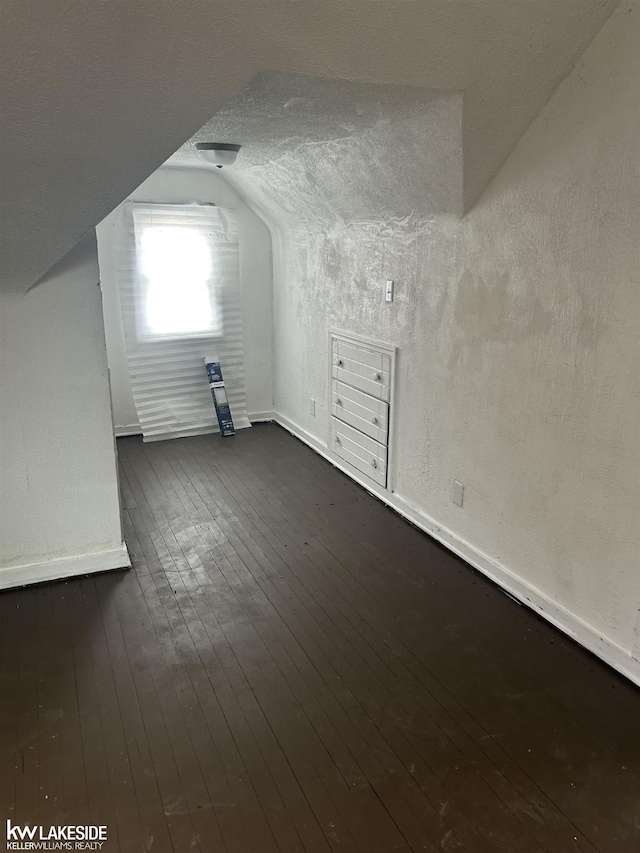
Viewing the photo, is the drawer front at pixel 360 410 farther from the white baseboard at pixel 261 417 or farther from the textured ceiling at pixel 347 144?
the white baseboard at pixel 261 417

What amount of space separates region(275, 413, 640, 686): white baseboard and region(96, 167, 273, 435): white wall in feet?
6.13

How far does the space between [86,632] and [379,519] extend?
1760 mm

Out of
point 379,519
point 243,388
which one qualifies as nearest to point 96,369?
point 379,519

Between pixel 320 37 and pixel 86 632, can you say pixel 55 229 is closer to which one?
pixel 320 37

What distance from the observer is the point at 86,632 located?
8.61 feet

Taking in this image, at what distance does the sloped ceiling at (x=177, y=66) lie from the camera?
1574 mm

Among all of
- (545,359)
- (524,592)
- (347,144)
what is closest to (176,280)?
(347,144)

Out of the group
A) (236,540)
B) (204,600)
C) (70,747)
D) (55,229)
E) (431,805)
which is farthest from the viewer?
(236,540)

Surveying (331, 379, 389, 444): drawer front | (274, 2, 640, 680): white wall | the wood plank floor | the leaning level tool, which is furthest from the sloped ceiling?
the leaning level tool

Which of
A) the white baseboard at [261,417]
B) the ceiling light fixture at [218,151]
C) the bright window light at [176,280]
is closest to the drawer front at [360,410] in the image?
the white baseboard at [261,417]

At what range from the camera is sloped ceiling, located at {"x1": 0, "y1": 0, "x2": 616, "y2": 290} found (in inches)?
62.0

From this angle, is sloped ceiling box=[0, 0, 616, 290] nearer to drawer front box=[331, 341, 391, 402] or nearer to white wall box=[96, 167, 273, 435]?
drawer front box=[331, 341, 391, 402]

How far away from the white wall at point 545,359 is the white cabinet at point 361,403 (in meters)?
0.17

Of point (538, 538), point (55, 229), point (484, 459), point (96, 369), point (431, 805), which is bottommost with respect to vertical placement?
point (431, 805)
